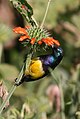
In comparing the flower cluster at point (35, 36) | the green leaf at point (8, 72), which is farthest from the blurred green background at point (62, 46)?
the flower cluster at point (35, 36)

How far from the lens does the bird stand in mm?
1884

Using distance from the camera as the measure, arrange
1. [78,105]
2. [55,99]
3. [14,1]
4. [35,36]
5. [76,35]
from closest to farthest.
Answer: [35,36]
[14,1]
[78,105]
[55,99]
[76,35]

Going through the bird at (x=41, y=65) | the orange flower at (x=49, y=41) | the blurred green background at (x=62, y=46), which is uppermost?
the orange flower at (x=49, y=41)

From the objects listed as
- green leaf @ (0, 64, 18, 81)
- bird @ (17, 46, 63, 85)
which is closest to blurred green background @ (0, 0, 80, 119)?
green leaf @ (0, 64, 18, 81)

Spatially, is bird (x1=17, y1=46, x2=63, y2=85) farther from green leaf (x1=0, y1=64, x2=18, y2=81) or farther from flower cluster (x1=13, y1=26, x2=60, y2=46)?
green leaf (x1=0, y1=64, x2=18, y2=81)

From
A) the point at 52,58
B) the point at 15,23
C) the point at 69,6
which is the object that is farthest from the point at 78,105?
the point at 15,23

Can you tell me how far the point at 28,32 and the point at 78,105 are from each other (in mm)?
820

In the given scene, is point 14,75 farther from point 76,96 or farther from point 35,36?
point 35,36

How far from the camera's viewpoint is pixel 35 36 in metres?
1.84

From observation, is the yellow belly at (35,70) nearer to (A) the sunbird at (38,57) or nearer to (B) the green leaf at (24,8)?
(A) the sunbird at (38,57)

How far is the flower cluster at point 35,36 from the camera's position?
1.78 meters

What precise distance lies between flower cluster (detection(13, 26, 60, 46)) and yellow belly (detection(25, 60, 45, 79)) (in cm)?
10

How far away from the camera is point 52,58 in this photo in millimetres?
1965

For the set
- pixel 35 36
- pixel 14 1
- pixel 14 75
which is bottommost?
pixel 14 75
